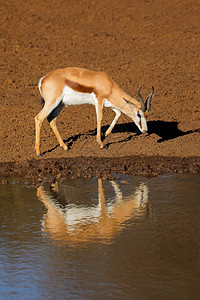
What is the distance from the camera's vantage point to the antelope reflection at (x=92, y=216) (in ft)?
20.1

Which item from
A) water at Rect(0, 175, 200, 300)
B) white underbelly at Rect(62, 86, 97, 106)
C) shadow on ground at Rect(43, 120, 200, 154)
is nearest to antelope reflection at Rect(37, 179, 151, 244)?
water at Rect(0, 175, 200, 300)

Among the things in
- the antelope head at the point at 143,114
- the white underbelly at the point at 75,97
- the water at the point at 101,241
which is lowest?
the water at the point at 101,241

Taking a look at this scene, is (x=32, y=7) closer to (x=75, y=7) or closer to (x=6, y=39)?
(x=75, y=7)

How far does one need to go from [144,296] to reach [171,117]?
35.7 ft

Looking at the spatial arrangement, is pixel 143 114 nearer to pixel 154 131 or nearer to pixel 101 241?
pixel 154 131

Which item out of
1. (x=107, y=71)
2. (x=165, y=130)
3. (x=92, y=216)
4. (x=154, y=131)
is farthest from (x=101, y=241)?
(x=107, y=71)

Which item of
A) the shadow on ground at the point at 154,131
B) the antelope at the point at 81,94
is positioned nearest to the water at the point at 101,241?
the antelope at the point at 81,94

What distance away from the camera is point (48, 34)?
2417 cm

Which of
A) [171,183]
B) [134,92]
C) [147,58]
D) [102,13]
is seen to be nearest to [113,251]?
[171,183]

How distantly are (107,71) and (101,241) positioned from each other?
47.4 ft

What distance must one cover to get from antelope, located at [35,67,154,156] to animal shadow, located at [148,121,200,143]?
103cm

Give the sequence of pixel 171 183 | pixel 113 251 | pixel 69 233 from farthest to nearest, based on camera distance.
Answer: pixel 171 183 < pixel 69 233 < pixel 113 251

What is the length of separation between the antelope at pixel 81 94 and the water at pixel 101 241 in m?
3.44

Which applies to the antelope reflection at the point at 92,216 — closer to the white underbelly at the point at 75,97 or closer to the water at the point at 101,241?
the water at the point at 101,241
